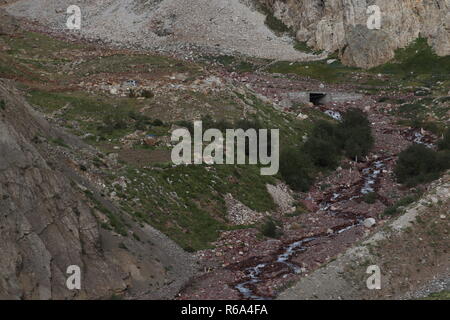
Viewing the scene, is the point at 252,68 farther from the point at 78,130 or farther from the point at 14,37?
the point at 78,130

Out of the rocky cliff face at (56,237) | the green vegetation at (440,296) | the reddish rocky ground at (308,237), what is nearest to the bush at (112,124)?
the reddish rocky ground at (308,237)

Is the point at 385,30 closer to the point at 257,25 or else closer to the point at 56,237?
the point at 257,25

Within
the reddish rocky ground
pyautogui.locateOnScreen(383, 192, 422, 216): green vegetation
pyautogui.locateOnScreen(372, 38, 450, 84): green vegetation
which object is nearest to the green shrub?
the reddish rocky ground

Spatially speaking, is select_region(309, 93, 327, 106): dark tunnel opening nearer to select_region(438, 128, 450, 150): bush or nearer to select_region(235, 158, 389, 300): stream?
select_region(438, 128, 450, 150): bush

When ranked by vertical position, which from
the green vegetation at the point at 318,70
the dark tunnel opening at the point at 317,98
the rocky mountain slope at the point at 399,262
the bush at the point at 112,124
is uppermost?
the green vegetation at the point at 318,70

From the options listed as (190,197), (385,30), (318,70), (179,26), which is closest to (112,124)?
(190,197)

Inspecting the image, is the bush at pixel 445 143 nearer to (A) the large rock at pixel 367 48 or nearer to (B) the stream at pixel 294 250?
(B) the stream at pixel 294 250
